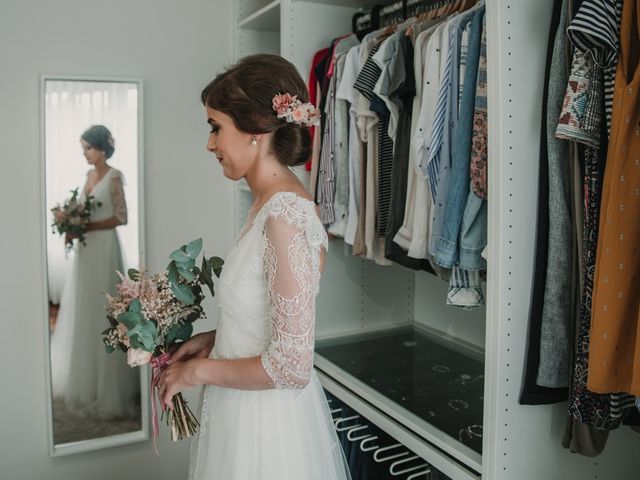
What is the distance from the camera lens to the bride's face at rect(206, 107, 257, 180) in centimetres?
147

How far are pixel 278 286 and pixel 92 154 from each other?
149 centimetres

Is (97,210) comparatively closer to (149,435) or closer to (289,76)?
(149,435)

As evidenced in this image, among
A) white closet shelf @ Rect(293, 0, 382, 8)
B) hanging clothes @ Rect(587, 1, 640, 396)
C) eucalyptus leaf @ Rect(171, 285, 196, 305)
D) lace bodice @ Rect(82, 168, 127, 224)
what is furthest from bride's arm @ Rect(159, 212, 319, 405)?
lace bodice @ Rect(82, 168, 127, 224)

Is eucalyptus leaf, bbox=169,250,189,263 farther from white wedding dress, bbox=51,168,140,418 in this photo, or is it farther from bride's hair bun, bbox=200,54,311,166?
white wedding dress, bbox=51,168,140,418

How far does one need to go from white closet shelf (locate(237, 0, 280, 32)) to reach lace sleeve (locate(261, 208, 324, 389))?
4.25 ft

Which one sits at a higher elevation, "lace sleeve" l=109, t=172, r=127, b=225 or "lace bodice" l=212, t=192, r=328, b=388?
"lace sleeve" l=109, t=172, r=127, b=225

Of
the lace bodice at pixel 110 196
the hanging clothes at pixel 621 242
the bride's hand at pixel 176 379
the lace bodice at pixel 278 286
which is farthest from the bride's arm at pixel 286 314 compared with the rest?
the lace bodice at pixel 110 196

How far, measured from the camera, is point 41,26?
2.41 metres

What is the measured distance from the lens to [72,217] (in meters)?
2.47

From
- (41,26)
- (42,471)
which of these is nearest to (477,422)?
(42,471)

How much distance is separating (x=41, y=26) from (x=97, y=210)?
0.72 m

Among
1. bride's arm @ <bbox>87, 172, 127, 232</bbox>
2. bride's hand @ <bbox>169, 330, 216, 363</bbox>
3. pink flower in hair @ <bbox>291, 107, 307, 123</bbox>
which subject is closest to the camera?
pink flower in hair @ <bbox>291, 107, 307, 123</bbox>

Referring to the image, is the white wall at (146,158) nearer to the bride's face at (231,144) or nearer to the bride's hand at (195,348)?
the bride's hand at (195,348)

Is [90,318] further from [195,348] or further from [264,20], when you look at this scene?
[264,20]
